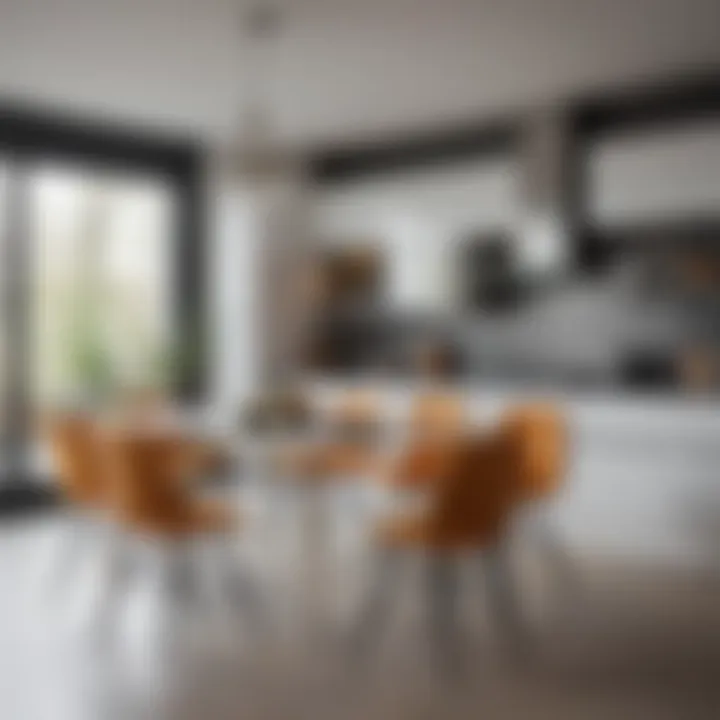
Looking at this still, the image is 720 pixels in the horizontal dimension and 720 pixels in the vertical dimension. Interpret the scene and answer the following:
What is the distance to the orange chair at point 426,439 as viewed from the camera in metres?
5.74

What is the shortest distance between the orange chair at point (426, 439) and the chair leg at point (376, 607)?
1.87 feet

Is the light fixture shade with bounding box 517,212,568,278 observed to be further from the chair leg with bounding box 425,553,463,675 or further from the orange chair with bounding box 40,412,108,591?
the orange chair with bounding box 40,412,108,591

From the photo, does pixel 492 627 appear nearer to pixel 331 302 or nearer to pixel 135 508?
pixel 135 508

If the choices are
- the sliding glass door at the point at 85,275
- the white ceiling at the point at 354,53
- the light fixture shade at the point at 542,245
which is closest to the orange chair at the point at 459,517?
the white ceiling at the point at 354,53

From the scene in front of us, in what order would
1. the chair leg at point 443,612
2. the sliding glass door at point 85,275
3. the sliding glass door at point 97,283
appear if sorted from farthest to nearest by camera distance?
1. the sliding glass door at point 97,283
2. the sliding glass door at point 85,275
3. the chair leg at point 443,612

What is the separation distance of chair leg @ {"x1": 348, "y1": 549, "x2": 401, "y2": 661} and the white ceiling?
253 centimetres

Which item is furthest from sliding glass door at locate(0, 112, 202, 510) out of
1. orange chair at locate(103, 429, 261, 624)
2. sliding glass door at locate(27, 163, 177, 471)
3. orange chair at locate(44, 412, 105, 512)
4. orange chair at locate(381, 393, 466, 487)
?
orange chair at locate(103, 429, 261, 624)

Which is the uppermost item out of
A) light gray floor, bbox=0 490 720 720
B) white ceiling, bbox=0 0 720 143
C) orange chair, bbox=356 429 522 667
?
white ceiling, bbox=0 0 720 143

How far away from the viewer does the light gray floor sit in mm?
3410

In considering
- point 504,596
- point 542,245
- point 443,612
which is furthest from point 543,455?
point 542,245

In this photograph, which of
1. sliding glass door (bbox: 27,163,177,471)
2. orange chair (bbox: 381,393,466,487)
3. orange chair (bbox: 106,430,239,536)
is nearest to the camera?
orange chair (bbox: 106,430,239,536)

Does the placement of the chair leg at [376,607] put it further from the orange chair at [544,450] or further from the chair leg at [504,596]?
the orange chair at [544,450]

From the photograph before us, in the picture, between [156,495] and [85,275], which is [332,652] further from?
[85,275]

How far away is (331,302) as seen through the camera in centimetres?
786
